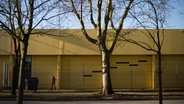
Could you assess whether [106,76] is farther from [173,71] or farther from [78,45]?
[173,71]

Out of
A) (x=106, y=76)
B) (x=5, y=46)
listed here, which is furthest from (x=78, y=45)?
(x=106, y=76)

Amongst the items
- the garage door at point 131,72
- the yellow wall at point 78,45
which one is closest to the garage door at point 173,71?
the yellow wall at point 78,45

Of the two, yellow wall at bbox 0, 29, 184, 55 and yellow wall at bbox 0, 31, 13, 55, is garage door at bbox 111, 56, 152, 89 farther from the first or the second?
yellow wall at bbox 0, 31, 13, 55

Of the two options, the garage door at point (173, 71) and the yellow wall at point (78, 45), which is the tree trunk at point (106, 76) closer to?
the yellow wall at point (78, 45)

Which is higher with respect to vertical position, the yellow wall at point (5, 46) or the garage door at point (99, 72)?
the yellow wall at point (5, 46)

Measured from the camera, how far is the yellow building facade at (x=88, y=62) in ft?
133

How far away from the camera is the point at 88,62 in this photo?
41.4m

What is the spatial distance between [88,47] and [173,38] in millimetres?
9262

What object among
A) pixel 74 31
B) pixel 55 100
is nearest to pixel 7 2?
pixel 55 100

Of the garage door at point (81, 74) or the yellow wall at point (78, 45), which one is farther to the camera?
the garage door at point (81, 74)

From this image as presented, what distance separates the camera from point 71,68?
136 ft

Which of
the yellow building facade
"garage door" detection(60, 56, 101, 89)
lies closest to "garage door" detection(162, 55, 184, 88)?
the yellow building facade

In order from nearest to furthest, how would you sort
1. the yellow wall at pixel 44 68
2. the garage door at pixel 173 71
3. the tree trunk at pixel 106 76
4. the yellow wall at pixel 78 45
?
the tree trunk at pixel 106 76
the yellow wall at pixel 78 45
the yellow wall at pixel 44 68
the garage door at pixel 173 71

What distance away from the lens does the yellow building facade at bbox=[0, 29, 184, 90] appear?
40.6m
